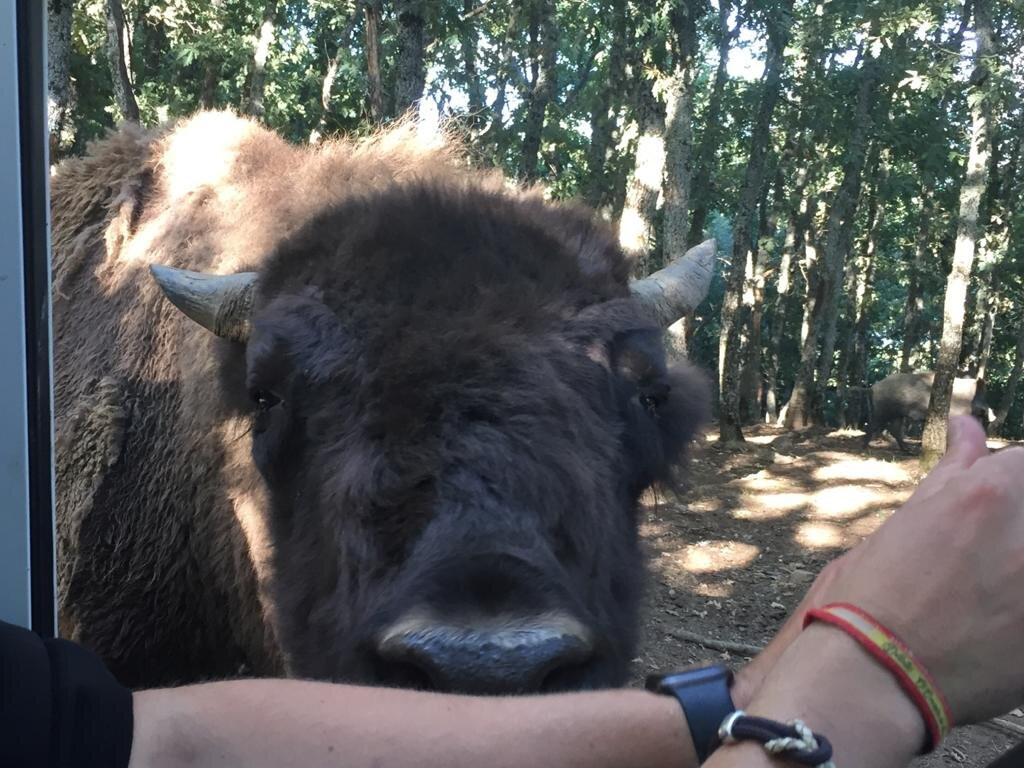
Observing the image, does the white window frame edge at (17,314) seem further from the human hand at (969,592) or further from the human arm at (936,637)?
the human hand at (969,592)

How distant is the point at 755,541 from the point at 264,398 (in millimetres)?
8325

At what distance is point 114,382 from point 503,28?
1935 centimetres

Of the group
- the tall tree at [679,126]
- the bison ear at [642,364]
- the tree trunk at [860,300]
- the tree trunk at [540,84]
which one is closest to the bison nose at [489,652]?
the bison ear at [642,364]

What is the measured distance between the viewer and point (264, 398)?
2.98 meters

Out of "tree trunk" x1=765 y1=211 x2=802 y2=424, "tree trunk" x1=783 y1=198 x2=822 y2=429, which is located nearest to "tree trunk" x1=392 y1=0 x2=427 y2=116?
"tree trunk" x1=783 y1=198 x2=822 y2=429

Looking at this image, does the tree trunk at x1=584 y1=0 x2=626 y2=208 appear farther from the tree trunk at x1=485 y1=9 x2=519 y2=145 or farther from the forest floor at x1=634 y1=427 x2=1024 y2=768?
the forest floor at x1=634 y1=427 x2=1024 y2=768

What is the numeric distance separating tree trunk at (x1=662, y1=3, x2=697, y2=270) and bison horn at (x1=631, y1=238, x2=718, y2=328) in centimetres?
800

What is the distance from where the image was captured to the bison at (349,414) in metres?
2.15

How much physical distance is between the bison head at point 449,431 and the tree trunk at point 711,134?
14.0 meters

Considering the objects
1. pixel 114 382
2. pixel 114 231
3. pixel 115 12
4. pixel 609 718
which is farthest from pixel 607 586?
pixel 115 12

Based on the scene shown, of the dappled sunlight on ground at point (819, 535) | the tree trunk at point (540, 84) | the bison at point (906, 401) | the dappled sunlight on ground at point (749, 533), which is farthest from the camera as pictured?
the bison at point (906, 401)

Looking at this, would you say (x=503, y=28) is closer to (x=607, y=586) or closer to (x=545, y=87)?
(x=545, y=87)

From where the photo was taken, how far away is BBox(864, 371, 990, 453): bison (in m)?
19.7

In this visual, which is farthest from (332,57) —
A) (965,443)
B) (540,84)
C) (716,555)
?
(965,443)
